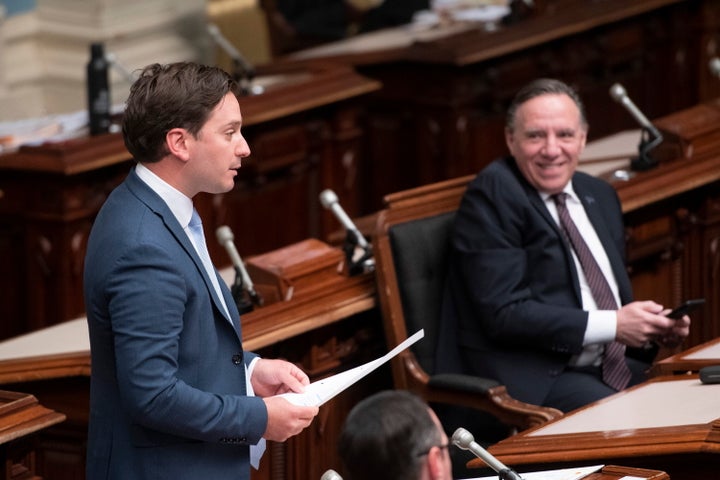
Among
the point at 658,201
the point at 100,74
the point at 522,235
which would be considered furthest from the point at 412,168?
the point at 522,235

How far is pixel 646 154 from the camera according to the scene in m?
5.15

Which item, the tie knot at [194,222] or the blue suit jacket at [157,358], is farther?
the tie knot at [194,222]

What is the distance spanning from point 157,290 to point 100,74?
10.7 ft

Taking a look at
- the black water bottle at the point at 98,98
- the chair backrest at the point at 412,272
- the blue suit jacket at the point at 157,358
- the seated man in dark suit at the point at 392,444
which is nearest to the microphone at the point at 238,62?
the black water bottle at the point at 98,98

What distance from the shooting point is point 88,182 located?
5.55 metres

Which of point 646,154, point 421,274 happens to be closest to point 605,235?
point 421,274

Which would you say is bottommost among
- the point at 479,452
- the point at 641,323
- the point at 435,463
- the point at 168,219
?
the point at 641,323

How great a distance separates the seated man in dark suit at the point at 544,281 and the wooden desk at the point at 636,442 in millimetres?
726

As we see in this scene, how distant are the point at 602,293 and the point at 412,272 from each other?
0.52 m

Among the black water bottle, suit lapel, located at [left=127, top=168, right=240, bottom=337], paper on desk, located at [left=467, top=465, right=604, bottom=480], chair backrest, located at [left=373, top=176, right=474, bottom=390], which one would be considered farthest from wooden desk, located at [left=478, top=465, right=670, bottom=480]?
the black water bottle

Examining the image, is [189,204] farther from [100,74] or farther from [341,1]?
[341,1]

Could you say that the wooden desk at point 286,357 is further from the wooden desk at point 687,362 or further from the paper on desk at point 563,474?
the paper on desk at point 563,474

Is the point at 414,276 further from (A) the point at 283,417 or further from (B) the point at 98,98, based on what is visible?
(B) the point at 98,98

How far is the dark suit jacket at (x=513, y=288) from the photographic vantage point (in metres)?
4.08
